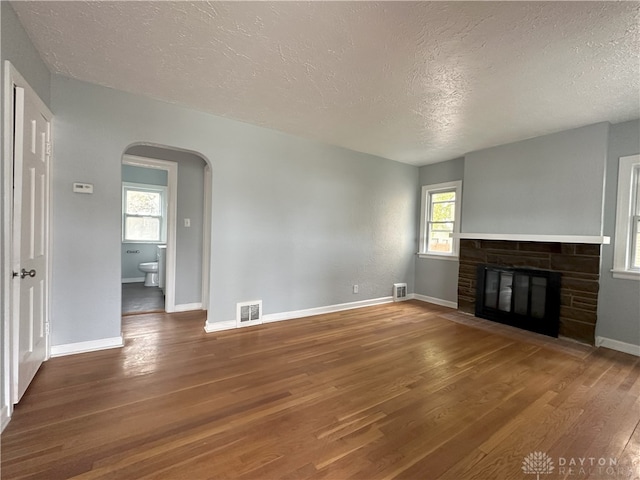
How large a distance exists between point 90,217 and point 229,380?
206 cm

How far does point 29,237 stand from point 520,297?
17.5 ft

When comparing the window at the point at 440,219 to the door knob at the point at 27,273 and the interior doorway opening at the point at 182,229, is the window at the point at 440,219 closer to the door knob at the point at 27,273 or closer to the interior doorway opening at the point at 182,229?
the interior doorway opening at the point at 182,229

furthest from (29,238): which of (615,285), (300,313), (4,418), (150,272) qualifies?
(615,285)

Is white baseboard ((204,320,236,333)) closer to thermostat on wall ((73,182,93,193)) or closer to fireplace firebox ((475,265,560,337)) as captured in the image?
thermostat on wall ((73,182,93,193))

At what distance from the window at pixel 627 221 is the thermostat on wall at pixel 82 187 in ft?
18.5

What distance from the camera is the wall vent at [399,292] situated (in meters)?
5.23

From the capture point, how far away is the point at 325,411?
194cm

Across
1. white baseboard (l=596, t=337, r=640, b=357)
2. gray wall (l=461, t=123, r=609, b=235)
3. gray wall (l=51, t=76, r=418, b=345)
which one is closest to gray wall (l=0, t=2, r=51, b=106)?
gray wall (l=51, t=76, r=418, b=345)

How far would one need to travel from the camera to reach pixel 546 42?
1921 millimetres

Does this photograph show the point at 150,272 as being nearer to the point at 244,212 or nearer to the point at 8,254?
the point at 244,212

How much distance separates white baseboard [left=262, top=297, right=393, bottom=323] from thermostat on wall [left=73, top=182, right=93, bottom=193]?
2.38 metres

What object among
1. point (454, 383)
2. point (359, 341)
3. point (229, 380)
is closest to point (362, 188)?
point (359, 341)

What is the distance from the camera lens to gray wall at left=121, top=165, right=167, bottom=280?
615 cm

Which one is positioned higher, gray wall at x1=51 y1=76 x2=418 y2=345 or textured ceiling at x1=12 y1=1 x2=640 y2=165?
textured ceiling at x1=12 y1=1 x2=640 y2=165
